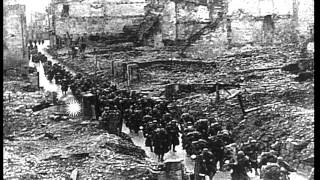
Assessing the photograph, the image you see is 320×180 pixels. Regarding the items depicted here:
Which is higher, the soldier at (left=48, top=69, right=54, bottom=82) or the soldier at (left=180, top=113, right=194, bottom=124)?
the soldier at (left=48, top=69, right=54, bottom=82)

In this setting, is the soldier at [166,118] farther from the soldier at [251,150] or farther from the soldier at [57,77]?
the soldier at [57,77]

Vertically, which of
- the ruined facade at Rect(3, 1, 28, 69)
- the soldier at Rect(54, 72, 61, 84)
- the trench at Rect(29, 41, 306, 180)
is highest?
the ruined facade at Rect(3, 1, 28, 69)

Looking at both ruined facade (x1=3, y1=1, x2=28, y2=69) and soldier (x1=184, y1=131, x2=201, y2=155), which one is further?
ruined facade (x1=3, y1=1, x2=28, y2=69)

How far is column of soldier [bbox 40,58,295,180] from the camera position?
19.1ft

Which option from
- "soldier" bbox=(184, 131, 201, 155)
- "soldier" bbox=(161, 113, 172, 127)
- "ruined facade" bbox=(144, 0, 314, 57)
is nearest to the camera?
"soldier" bbox=(184, 131, 201, 155)

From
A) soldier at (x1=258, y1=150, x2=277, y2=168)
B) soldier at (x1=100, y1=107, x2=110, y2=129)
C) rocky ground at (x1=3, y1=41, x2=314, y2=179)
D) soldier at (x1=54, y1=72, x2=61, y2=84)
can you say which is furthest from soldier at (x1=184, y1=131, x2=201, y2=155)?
soldier at (x1=54, y1=72, x2=61, y2=84)

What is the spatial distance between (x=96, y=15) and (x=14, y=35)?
6.44 feet

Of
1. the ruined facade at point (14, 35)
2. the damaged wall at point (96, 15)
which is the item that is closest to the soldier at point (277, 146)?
the damaged wall at point (96, 15)

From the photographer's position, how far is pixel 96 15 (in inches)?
379

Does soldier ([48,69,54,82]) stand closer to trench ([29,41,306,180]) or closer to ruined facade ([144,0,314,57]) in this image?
trench ([29,41,306,180])

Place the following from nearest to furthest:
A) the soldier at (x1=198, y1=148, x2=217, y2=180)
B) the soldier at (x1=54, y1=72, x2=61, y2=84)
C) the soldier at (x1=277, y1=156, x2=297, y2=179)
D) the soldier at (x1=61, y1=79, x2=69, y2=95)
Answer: the soldier at (x1=277, y1=156, x2=297, y2=179) → the soldier at (x1=198, y1=148, x2=217, y2=180) → the soldier at (x1=61, y1=79, x2=69, y2=95) → the soldier at (x1=54, y1=72, x2=61, y2=84)

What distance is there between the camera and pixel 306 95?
22.4 feet

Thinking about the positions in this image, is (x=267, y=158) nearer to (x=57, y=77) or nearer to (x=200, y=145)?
(x=200, y=145)

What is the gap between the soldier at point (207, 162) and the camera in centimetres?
605
